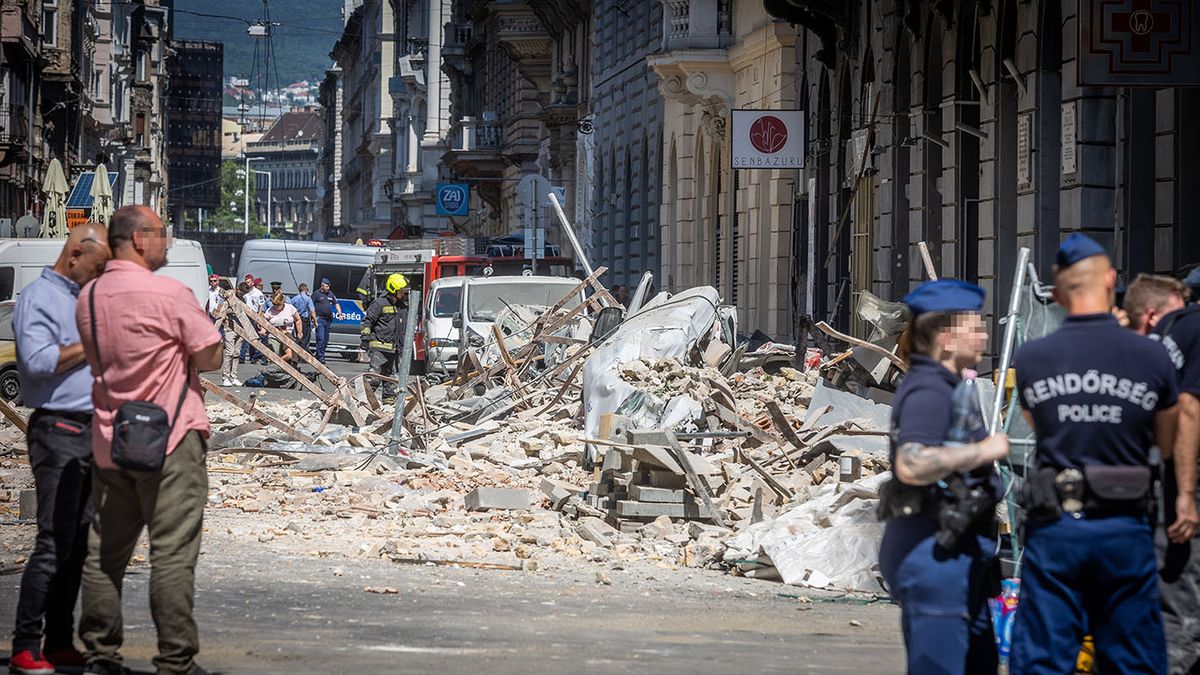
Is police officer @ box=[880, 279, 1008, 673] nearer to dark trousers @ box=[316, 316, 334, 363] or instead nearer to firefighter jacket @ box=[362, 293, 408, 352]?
firefighter jacket @ box=[362, 293, 408, 352]

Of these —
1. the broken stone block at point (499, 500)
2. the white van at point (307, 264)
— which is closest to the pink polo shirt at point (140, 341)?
the broken stone block at point (499, 500)

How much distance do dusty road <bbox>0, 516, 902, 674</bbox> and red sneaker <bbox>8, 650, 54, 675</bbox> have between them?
0.45 meters

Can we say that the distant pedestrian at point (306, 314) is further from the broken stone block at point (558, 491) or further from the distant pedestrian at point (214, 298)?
the broken stone block at point (558, 491)

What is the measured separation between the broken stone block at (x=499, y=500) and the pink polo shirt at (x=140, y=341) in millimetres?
6324

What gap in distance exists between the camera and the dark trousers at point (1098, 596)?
5836 millimetres

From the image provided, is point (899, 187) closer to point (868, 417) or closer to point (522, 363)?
point (522, 363)

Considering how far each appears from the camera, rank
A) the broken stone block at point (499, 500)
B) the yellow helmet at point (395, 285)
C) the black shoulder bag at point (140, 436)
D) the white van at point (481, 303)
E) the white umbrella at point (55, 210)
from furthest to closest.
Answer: the white umbrella at point (55, 210) < the white van at point (481, 303) < the yellow helmet at point (395, 285) < the broken stone block at point (499, 500) < the black shoulder bag at point (140, 436)

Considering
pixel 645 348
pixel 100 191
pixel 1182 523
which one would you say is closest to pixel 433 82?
pixel 100 191

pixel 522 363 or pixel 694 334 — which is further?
pixel 522 363

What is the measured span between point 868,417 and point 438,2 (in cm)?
7549

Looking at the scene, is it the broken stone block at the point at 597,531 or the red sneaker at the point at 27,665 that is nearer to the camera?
the red sneaker at the point at 27,665

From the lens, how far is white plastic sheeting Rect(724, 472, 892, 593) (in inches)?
408

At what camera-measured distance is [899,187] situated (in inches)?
968

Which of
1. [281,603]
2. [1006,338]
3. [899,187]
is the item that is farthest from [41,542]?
[899,187]
